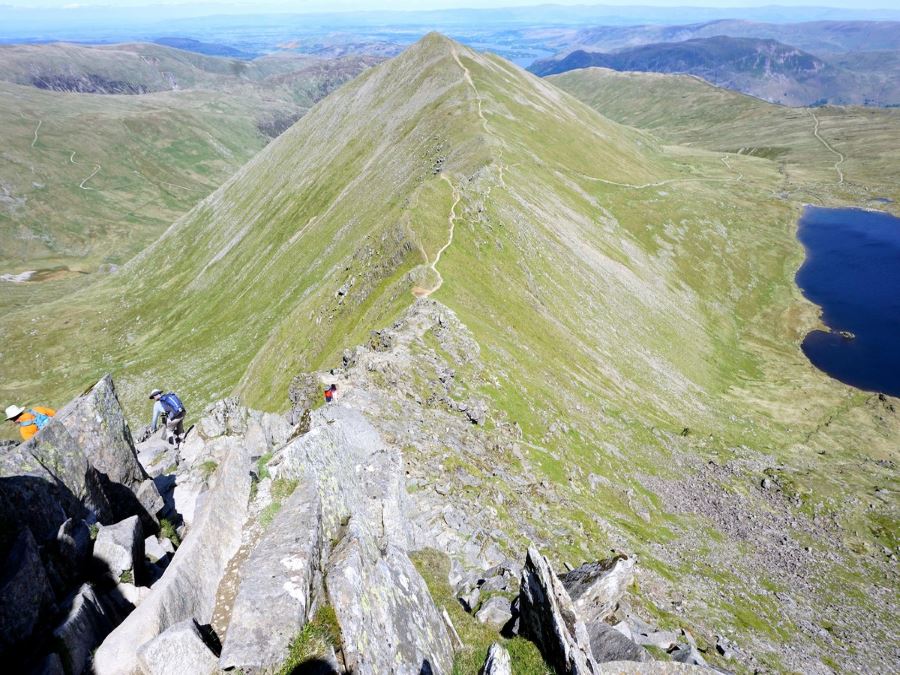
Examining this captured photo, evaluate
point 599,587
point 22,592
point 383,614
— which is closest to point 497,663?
point 383,614

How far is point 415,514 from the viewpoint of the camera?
94.2 ft

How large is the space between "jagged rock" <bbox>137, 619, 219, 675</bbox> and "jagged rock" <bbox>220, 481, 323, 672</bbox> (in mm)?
642

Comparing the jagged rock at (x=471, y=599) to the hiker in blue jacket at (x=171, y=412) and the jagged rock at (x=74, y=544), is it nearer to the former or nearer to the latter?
the jagged rock at (x=74, y=544)

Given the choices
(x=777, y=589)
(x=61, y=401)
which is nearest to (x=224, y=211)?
(x=61, y=401)

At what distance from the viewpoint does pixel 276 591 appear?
1356 cm

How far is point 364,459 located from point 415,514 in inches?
223

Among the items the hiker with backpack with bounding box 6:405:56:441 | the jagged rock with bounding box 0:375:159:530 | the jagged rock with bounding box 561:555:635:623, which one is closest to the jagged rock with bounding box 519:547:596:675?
the jagged rock with bounding box 561:555:635:623

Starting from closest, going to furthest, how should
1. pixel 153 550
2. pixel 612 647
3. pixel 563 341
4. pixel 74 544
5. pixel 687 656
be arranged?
pixel 74 544 → pixel 612 647 → pixel 153 550 → pixel 687 656 → pixel 563 341

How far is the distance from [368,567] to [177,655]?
535cm

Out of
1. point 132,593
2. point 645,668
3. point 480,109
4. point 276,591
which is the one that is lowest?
point 645,668

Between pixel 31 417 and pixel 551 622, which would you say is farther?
pixel 31 417

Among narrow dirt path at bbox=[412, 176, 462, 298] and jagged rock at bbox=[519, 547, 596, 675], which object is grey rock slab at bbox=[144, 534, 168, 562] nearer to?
jagged rock at bbox=[519, 547, 596, 675]

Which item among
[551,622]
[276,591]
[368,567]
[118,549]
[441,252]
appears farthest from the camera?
[441,252]

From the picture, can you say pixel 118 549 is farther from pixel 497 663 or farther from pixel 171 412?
pixel 171 412
